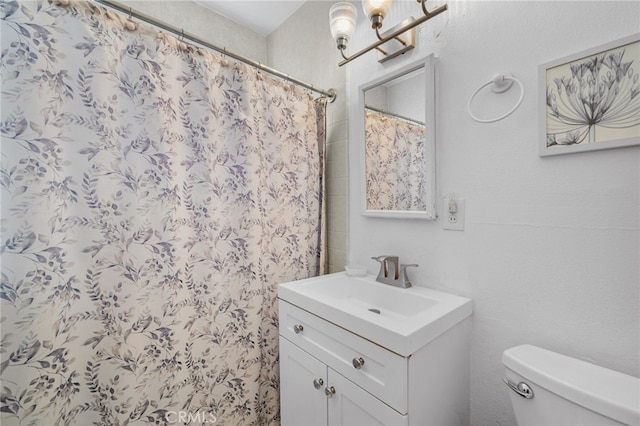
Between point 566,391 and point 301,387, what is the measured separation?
89cm

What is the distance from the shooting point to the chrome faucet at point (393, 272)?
3.85 feet

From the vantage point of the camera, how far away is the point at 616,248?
72 cm

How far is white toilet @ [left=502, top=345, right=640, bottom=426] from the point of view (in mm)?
594

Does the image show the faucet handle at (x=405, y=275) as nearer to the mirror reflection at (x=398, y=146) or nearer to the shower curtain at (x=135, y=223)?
the mirror reflection at (x=398, y=146)

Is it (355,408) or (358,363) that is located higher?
(358,363)

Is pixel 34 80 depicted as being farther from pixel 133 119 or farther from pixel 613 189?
pixel 613 189

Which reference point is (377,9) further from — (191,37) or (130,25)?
(130,25)

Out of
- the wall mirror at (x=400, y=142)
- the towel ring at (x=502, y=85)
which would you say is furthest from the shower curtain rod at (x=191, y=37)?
the towel ring at (x=502, y=85)

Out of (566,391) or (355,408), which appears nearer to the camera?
(566,391)

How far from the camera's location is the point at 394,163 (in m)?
1.26

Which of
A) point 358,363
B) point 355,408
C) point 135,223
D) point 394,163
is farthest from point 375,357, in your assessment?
point 135,223

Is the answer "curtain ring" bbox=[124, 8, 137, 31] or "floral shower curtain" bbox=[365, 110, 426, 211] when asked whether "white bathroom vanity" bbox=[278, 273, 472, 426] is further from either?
"curtain ring" bbox=[124, 8, 137, 31]

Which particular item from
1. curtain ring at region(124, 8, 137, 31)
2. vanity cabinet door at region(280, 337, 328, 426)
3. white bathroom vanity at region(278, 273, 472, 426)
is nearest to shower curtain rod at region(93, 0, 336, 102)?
curtain ring at region(124, 8, 137, 31)

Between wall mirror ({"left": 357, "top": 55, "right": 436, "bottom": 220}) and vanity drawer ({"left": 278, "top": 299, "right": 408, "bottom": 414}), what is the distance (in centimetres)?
58
